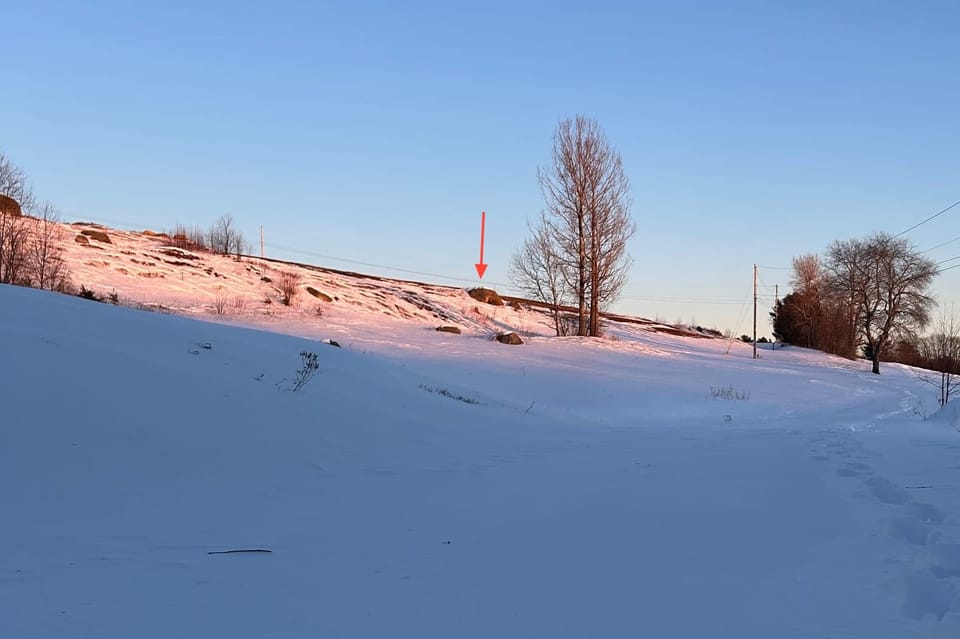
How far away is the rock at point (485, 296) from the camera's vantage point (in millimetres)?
45062

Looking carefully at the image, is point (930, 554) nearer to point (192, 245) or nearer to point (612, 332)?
point (612, 332)

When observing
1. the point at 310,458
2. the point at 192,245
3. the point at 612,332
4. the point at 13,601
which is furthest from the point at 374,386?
the point at 192,245

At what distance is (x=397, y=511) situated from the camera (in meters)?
5.55

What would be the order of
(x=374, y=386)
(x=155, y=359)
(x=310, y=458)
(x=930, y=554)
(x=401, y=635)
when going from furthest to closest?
(x=374, y=386) < (x=155, y=359) < (x=310, y=458) < (x=930, y=554) < (x=401, y=635)

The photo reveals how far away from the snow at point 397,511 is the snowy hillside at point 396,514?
0.02 metres

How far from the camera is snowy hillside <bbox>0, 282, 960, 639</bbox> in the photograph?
10.7 ft

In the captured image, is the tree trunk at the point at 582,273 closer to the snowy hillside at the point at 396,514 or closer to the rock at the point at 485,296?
the rock at the point at 485,296

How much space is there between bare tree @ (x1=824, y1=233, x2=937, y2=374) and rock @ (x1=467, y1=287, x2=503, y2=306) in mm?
22862

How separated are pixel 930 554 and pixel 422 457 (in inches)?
215

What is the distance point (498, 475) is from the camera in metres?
7.34

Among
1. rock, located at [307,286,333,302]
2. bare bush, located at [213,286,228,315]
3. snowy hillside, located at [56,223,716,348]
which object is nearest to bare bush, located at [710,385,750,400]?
snowy hillside, located at [56,223,716,348]

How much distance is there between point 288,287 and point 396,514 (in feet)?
88.6

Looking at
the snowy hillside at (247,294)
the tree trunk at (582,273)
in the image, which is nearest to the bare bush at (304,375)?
the snowy hillside at (247,294)

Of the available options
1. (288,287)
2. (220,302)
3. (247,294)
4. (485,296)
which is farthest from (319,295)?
(485,296)
